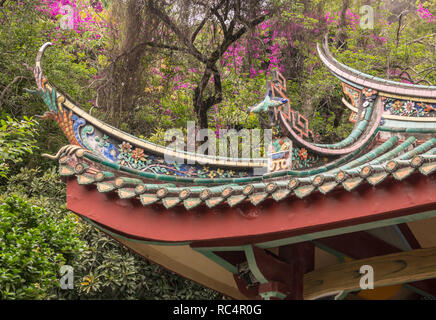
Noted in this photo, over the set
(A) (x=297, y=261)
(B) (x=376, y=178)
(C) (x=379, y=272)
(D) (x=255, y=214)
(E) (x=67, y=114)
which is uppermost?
(E) (x=67, y=114)

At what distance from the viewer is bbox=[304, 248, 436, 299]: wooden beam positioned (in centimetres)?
426

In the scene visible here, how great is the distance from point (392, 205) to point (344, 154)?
1.72m

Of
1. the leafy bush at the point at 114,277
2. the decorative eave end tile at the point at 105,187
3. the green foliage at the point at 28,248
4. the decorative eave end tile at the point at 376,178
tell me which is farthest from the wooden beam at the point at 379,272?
the leafy bush at the point at 114,277

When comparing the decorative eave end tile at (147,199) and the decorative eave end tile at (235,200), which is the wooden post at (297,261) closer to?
the decorative eave end tile at (235,200)

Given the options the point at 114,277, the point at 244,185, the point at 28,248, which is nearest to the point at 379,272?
the point at 244,185

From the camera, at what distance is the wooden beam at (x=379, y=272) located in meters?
4.26

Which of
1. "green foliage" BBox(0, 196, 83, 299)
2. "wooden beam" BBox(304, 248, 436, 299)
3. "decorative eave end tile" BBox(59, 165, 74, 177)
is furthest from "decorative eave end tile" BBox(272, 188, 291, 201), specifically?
"green foliage" BBox(0, 196, 83, 299)

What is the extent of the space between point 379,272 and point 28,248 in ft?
8.54

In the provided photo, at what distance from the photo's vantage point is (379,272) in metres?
4.44

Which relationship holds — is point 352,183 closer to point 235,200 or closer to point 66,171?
point 235,200

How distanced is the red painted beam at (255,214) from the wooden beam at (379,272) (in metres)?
0.87

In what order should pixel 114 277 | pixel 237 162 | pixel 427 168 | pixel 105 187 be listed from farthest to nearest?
1. pixel 114 277
2. pixel 237 162
3. pixel 105 187
4. pixel 427 168

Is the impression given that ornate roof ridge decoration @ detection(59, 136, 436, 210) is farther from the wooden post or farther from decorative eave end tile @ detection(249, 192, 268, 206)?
the wooden post

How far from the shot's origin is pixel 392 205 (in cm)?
344
